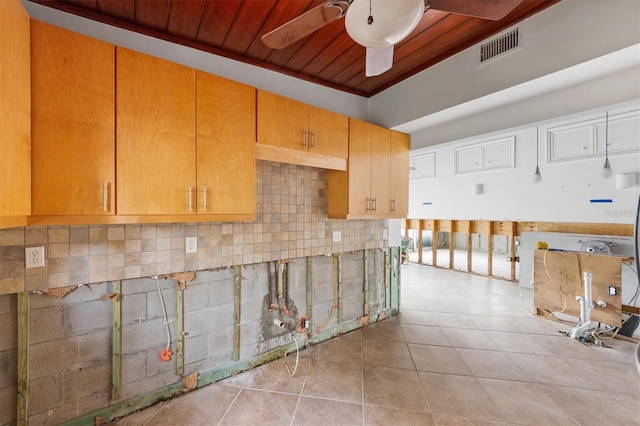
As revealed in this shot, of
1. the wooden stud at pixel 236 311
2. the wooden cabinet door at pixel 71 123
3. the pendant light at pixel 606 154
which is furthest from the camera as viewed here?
the pendant light at pixel 606 154

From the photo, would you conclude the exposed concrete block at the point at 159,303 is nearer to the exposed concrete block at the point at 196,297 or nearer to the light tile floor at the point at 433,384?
the exposed concrete block at the point at 196,297

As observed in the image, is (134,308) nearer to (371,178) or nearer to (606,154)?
(371,178)

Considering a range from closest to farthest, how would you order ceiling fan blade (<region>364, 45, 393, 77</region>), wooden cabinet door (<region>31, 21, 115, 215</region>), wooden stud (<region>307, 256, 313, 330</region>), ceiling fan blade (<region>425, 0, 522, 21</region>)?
1. ceiling fan blade (<region>425, 0, 522, 21</region>)
2. wooden cabinet door (<region>31, 21, 115, 215</region>)
3. ceiling fan blade (<region>364, 45, 393, 77</region>)
4. wooden stud (<region>307, 256, 313, 330</region>)

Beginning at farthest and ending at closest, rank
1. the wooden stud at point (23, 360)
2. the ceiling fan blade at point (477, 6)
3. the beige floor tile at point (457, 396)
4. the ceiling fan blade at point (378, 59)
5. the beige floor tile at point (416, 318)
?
the beige floor tile at point (416, 318) → the beige floor tile at point (457, 396) → the wooden stud at point (23, 360) → the ceiling fan blade at point (378, 59) → the ceiling fan blade at point (477, 6)

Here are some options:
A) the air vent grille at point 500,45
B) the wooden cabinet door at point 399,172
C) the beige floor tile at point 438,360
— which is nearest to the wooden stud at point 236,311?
the beige floor tile at point 438,360

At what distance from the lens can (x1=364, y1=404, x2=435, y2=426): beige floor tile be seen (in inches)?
72.1

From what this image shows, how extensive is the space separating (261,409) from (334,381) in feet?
2.14

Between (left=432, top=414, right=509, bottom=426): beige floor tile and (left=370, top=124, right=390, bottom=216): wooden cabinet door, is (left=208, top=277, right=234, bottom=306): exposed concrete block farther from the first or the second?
(left=432, top=414, right=509, bottom=426): beige floor tile

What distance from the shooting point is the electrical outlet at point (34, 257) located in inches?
61.3

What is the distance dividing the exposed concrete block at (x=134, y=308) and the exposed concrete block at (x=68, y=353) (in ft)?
0.46

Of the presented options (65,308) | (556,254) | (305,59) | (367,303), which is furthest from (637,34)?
(65,308)

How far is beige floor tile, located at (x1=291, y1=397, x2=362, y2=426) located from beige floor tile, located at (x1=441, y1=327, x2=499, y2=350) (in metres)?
1.58

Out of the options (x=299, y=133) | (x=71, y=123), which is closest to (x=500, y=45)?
(x=299, y=133)

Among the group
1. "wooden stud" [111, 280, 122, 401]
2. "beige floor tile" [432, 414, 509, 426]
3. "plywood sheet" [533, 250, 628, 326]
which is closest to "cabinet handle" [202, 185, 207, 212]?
"wooden stud" [111, 280, 122, 401]
